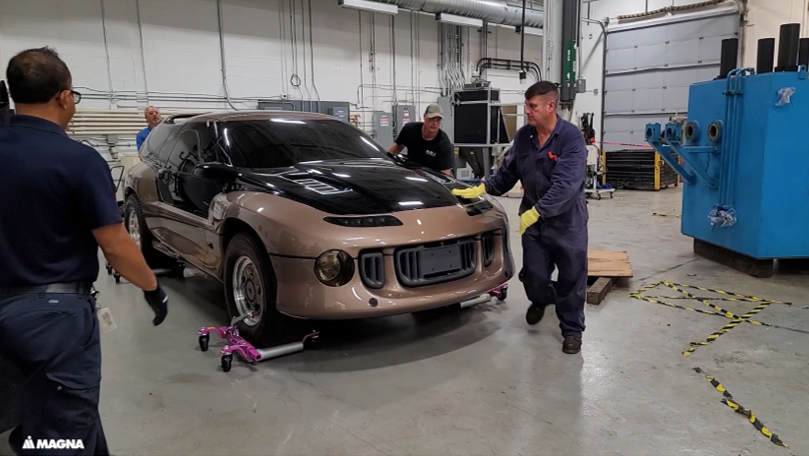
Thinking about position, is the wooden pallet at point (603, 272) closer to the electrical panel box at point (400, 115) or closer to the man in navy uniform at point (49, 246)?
the man in navy uniform at point (49, 246)

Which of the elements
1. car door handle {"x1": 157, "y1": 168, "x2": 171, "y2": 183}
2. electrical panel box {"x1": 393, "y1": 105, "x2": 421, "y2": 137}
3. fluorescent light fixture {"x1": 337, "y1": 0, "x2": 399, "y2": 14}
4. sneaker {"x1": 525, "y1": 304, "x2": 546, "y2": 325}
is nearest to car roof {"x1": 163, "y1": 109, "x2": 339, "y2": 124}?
car door handle {"x1": 157, "y1": 168, "x2": 171, "y2": 183}

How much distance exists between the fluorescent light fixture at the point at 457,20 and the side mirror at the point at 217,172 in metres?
10.3

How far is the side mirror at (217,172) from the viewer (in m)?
3.48

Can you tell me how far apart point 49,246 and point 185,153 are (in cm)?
270

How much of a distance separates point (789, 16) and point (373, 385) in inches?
455

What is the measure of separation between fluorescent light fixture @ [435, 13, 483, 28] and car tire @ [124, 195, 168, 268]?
953cm

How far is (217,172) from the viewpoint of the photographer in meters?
3.59

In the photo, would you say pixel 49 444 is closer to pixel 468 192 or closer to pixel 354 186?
pixel 354 186

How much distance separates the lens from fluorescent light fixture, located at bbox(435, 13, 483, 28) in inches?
506

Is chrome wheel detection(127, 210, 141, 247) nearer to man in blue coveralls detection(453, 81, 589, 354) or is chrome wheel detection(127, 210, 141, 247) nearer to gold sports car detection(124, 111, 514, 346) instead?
gold sports car detection(124, 111, 514, 346)

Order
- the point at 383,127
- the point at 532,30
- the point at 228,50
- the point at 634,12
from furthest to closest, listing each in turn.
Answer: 1. the point at 532,30
2. the point at 634,12
3. the point at 383,127
4. the point at 228,50

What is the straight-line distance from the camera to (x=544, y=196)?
319cm

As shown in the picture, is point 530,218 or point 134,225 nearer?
point 530,218

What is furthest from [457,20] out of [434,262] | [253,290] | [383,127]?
[253,290]
